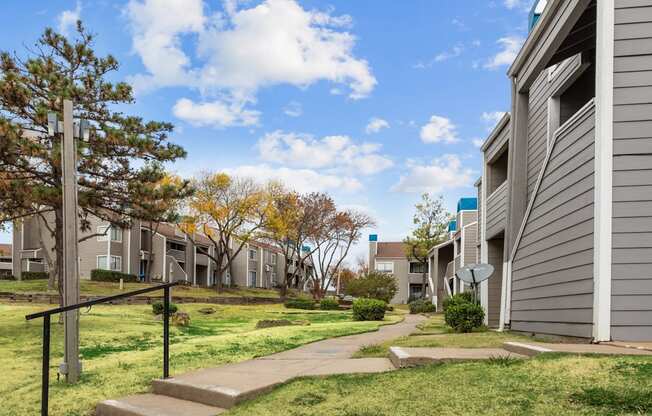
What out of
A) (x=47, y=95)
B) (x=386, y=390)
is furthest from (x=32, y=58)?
(x=386, y=390)

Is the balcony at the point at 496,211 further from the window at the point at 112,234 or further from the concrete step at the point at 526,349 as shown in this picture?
the window at the point at 112,234

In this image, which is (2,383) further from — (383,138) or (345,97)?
(383,138)

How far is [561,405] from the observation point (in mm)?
3801

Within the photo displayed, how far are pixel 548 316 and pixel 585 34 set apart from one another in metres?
4.78

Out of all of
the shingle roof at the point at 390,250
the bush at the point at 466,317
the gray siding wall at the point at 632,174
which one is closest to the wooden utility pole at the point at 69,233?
the gray siding wall at the point at 632,174

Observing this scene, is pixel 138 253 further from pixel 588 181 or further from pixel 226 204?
pixel 588 181

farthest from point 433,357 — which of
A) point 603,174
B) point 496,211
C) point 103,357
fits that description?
point 496,211

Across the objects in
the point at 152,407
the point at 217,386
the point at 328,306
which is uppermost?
the point at 217,386

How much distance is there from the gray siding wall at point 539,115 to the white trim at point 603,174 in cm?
297

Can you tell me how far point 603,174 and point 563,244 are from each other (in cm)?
187

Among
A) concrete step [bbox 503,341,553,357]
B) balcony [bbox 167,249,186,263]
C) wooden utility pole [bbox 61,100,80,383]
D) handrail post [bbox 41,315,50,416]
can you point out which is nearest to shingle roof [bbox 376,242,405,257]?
balcony [bbox 167,249,186,263]

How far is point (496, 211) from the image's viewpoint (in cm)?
1611

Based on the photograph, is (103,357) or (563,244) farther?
(103,357)

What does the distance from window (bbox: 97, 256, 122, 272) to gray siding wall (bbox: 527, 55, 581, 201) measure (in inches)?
1469
